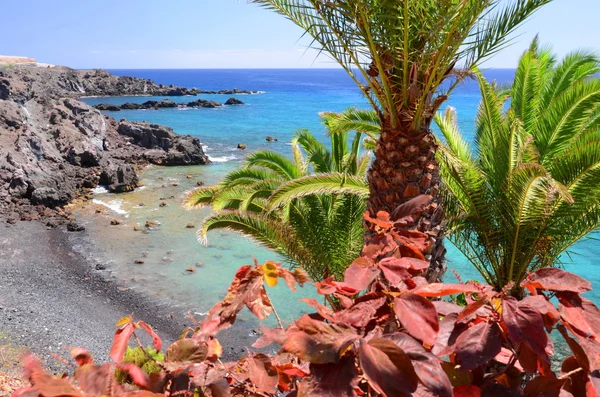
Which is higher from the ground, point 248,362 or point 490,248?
point 248,362

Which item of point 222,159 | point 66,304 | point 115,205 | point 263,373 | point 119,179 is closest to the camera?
point 263,373

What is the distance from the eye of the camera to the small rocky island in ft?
77.5

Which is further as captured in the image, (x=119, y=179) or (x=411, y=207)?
(x=119, y=179)

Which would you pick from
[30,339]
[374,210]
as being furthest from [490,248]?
[30,339]

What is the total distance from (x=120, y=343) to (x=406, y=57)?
4708 millimetres

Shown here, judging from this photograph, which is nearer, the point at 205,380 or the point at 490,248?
the point at 205,380

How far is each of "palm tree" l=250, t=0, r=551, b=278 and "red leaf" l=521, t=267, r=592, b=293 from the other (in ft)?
13.7

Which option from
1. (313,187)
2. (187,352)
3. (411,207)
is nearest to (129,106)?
(313,187)

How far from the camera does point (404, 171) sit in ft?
20.5

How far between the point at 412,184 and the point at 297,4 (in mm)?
2519

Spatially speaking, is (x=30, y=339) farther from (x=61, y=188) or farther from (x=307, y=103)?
(x=307, y=103)

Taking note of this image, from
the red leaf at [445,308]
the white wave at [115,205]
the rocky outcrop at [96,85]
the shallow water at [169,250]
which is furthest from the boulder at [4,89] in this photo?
the rocky outcrop at [96,85]

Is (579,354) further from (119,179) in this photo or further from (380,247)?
(119,179)

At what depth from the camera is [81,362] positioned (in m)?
1.23
